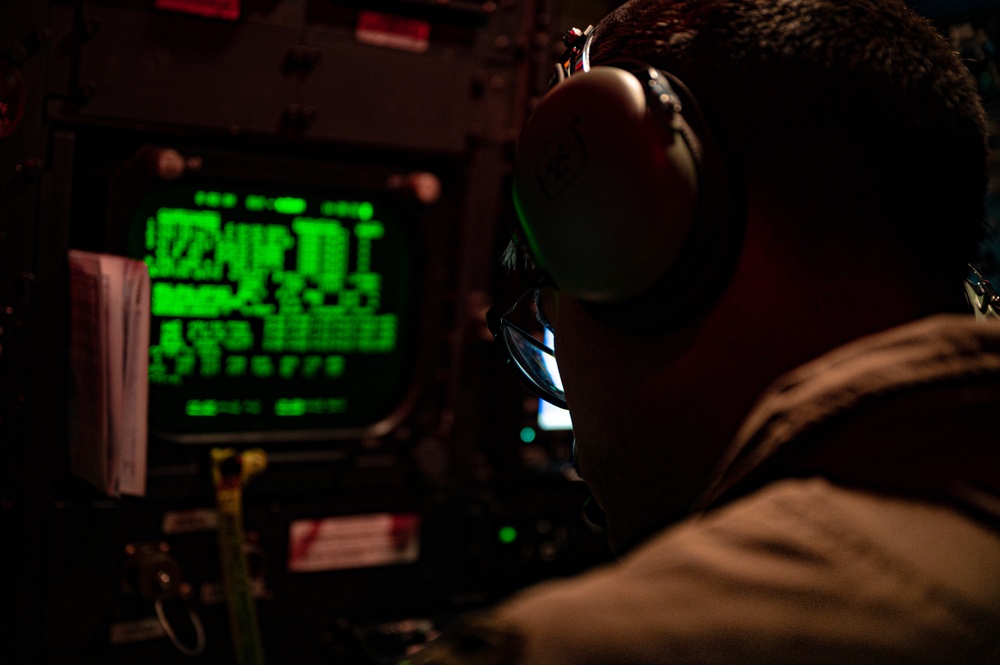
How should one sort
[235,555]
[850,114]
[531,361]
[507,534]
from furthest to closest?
[507,534] → [235,555] → [531,361] → [850,114]

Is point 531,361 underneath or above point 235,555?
above

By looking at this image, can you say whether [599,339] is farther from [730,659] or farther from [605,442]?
[730,659]

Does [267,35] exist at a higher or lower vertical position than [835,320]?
higher

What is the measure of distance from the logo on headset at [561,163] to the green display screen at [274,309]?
2.77 feet

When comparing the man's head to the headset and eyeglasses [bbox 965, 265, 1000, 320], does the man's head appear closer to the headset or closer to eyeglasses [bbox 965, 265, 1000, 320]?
the headset

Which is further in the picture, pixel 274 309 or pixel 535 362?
pixel 274 309

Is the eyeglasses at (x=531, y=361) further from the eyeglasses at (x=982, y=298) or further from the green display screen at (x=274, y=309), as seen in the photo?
the green display screen at (x=274, y=309)

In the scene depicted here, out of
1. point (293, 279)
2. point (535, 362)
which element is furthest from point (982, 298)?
point (293, 279)

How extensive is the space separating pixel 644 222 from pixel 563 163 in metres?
0.09

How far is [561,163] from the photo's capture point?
2.45ft

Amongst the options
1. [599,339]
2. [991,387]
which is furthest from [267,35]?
[991,387]

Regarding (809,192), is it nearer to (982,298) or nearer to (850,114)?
(850,114)

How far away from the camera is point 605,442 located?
777 millimetres

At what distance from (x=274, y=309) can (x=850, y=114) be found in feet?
3.46
